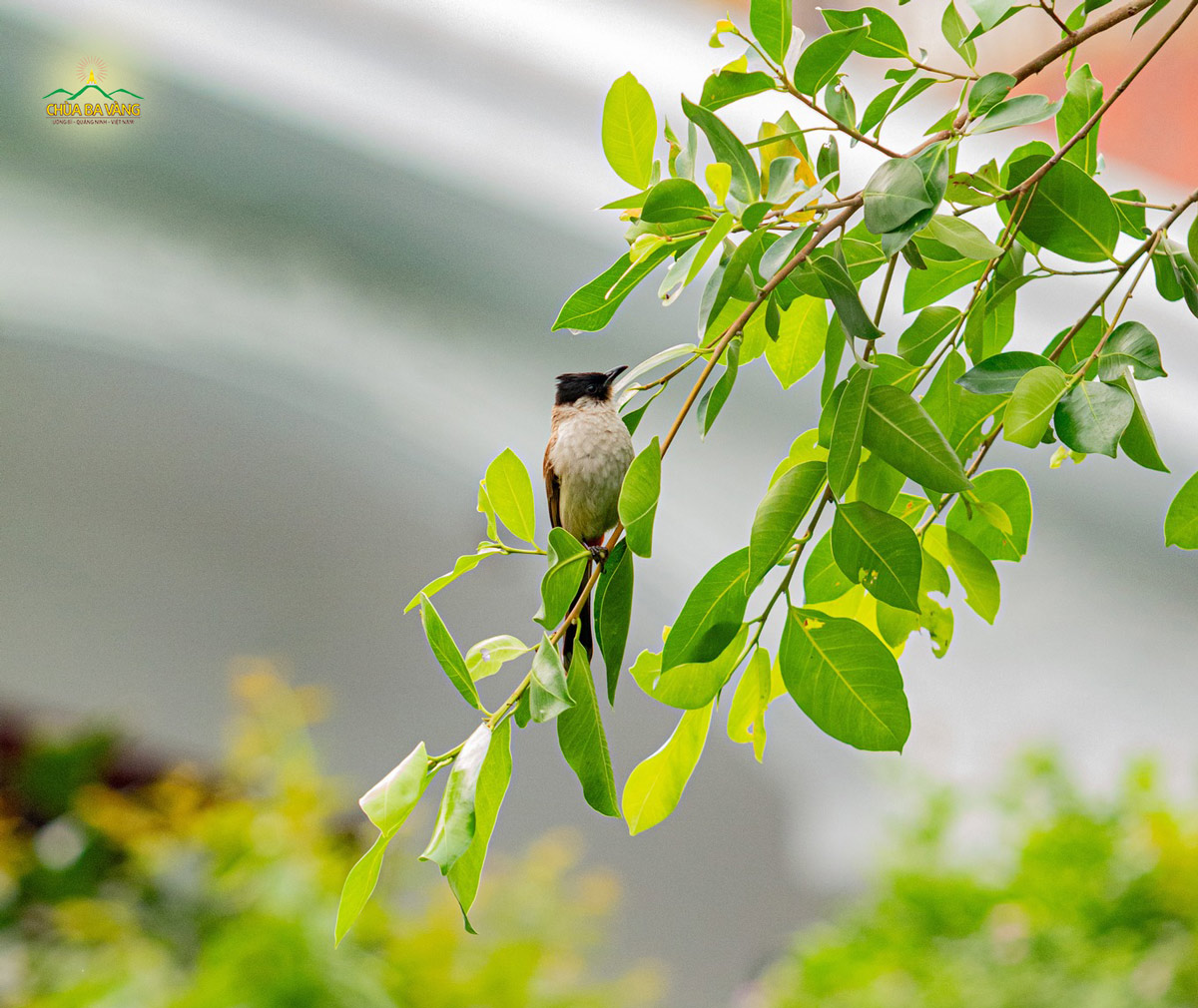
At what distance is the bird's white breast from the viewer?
19.3 inches

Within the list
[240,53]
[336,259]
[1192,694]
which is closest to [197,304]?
[336,259]

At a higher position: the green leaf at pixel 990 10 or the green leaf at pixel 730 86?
the green leaf at pixel 990 10

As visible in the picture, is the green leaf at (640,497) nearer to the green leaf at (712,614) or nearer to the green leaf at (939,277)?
the green leaf at (712,614)

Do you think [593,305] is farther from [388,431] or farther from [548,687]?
[388,431]

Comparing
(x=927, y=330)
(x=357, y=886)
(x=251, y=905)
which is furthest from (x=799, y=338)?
(x=251, y=905)

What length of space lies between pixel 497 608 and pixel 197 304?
2.10 feet

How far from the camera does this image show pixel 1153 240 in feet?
1.15

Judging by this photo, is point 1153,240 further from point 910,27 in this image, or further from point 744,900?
point 744,900

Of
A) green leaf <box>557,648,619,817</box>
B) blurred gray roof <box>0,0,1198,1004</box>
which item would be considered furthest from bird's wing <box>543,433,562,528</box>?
blurred gray roof <box>0,0,1198,1004</box>

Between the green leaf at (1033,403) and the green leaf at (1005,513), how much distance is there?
10 cm

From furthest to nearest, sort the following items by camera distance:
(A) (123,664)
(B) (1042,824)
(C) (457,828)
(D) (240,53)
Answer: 1. (A) (123,664)
2. (B) (1042,824)
3. (D) (240,53)
4. (C) (457,828)

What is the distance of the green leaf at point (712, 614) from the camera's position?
1.05 feet

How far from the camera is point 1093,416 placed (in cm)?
32

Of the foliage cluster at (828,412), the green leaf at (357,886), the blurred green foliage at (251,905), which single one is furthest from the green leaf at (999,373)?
the blurred green foliage at (251,905)
